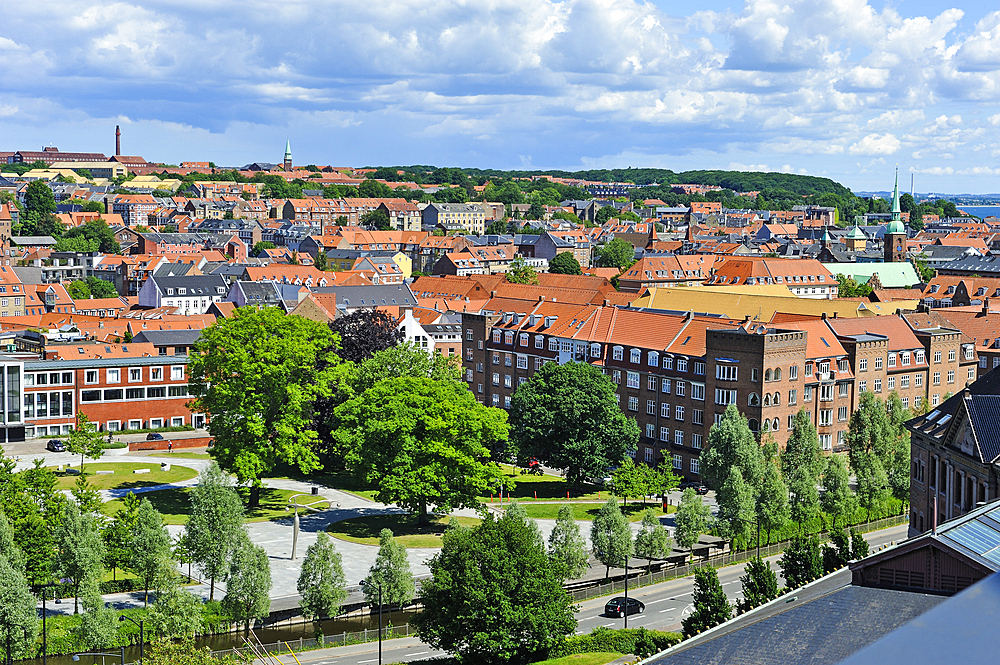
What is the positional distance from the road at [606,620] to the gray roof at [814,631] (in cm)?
2504

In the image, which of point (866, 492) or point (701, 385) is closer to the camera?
point (866, 492)

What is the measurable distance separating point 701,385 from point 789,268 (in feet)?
275

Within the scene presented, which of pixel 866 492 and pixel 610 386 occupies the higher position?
pixel 610 386

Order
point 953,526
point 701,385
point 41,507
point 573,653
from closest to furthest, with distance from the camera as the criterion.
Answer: point 953,526 < point 573,653 < point 41,507 < point 701,385

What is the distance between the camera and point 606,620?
53.0 metres

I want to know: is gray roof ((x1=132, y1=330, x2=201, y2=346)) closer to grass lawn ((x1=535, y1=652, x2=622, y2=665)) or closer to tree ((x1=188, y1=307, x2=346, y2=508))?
tree ((x1=188, y1=307, x2=346, y2=508))

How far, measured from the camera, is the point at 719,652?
22.4 m

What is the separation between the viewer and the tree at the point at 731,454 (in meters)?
67.4

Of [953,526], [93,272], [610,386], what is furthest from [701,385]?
[93,272]

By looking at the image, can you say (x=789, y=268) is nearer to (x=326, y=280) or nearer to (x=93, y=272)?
(x=326, y=280)

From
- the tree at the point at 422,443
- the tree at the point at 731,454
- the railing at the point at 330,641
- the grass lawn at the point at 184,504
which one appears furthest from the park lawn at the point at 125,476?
the tree at the point at 731,454

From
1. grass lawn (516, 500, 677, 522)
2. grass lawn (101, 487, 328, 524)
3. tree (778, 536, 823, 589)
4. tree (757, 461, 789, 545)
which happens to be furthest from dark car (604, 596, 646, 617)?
grass lawn (101, 487, 328, 524)

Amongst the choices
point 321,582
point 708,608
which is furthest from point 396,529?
point 708,608

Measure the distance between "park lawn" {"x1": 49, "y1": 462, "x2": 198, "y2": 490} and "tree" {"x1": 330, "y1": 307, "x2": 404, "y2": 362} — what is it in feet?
56.2
